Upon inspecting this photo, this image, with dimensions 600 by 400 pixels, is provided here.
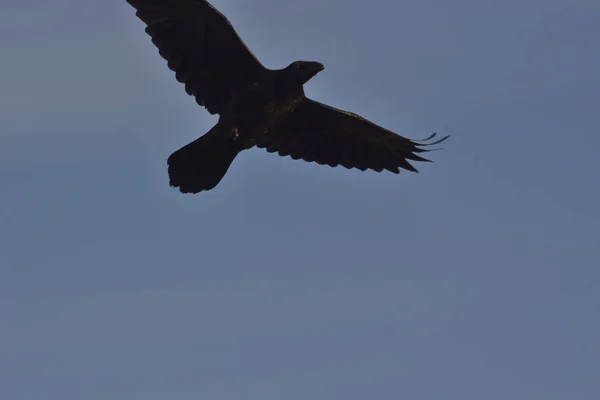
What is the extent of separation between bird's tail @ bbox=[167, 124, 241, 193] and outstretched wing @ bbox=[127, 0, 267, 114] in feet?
1.66

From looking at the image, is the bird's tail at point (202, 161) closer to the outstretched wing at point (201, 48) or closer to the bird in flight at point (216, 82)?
the bird in flight at point (216, 82)

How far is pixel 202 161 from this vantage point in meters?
20.1

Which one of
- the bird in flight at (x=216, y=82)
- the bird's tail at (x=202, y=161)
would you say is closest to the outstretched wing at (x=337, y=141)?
the bird in flight at (x=216, y=82)

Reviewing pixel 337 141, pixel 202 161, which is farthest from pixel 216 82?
pixel 337 141

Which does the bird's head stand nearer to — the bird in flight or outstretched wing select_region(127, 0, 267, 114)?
the bird in flight

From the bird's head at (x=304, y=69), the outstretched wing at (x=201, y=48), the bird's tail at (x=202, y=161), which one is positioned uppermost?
the outstretched wing at (x=201, y=48)

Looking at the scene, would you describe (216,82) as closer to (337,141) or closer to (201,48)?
(201,48)

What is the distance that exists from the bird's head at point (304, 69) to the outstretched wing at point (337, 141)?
0.91 m

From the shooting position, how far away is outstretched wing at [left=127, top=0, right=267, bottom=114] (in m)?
19.9

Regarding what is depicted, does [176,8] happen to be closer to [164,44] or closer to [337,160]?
[164,44]

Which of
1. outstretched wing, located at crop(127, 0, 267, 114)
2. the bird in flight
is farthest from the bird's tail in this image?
outstretched wing, located at crop(127, 0, 267, 114)

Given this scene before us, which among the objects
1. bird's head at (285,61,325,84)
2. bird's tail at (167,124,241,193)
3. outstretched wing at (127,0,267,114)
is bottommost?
bird's tail at (167,124,241,193)

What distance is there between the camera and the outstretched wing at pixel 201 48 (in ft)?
65.2

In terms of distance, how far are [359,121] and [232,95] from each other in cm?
203
